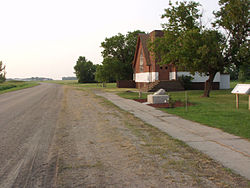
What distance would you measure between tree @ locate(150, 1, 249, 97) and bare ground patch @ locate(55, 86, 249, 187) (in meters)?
15.2

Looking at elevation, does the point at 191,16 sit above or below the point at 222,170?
above

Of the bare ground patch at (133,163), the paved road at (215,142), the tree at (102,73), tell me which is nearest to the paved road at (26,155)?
the bare ground patch at (133,163)

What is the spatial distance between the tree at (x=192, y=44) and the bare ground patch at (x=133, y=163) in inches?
597

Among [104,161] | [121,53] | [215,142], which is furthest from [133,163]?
[121,53]

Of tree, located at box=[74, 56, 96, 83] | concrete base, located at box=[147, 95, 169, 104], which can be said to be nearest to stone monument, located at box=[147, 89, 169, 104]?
concrete base, located at box=[147, 95, 169, 104]

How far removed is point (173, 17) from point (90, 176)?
22774mm

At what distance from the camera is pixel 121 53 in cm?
5528

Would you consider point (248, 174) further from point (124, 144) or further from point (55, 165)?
point (55, 165)

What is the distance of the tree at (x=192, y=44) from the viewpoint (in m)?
21.4

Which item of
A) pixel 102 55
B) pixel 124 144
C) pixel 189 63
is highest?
pixel 102 55

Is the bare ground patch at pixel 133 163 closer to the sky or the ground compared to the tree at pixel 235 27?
closer to the ground

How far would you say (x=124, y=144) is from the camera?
22.7ft

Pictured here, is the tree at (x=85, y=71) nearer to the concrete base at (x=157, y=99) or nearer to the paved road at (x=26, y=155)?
the concrete base at (x=157, y=99)

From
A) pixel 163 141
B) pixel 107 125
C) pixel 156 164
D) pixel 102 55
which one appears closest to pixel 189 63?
pixel 107 125
